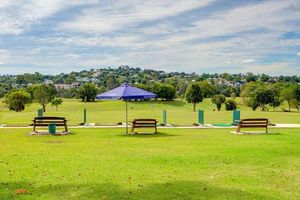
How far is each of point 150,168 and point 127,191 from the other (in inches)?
115

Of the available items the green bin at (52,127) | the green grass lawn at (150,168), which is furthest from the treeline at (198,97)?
the green grass lawn at (150,168)

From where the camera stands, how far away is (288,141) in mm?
19531

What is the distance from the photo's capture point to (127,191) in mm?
9766

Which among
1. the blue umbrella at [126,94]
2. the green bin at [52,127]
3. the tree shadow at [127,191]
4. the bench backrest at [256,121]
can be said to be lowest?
the tree shadow at [127,191]

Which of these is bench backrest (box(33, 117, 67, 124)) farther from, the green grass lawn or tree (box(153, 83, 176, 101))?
tree (box(153, 83, 176, 101))

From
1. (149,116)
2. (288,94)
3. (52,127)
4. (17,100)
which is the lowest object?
(149,116)

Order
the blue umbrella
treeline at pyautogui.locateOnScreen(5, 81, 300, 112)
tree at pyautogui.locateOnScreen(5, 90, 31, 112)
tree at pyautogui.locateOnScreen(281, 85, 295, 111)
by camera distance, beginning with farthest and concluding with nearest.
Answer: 1. tree at pyautogui.locateOnScreen(281, 85, 295, 111)
2. treeline at pyautogui.locateOnScreen(5, 81, 300, 112)
3. tree at pyautogui.locateOnScreen(5, 90, 31, 112)
4. the blue umbrella

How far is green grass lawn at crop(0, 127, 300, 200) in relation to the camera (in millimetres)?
9734

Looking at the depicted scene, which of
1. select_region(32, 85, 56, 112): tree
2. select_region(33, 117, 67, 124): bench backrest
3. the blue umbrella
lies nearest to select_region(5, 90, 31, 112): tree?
select_region(32, 85, 56, 112): tree

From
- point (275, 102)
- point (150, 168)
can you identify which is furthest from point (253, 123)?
point (275, 102)

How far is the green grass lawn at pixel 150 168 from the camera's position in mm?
9734

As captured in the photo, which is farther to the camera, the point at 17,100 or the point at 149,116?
the point at 17,100

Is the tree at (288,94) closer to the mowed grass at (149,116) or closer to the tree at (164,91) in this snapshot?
the tree at (164,91)

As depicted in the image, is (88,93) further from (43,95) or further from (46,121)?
(46,121)
